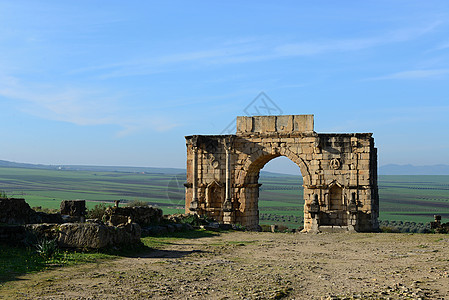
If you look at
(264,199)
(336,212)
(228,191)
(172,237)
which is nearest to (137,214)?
(172,237)

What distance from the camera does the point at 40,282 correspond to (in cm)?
828

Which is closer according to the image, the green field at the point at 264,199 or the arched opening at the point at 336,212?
the arched opening at the point at 336,212

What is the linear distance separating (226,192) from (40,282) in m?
16.3

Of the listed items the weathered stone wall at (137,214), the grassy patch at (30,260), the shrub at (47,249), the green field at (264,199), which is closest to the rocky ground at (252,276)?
the grassy patch at (30,260)

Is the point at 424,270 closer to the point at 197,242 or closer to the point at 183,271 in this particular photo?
the point at 183,271

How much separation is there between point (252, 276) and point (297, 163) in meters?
15.0

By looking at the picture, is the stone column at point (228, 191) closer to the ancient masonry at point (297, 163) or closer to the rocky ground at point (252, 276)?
the ancient masonry at point (297, 163)

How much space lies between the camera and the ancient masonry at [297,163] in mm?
22812

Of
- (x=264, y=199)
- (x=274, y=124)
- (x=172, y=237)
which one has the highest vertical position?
(x=274, y=124)

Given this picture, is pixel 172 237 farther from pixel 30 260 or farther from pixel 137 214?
pixel 30 260

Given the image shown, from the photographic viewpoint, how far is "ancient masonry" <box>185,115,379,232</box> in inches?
898

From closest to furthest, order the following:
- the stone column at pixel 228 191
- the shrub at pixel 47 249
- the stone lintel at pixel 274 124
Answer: the shrub at pixel 47 249, the stone lintel at pixel 274 124, the stone column at pixel 228 191

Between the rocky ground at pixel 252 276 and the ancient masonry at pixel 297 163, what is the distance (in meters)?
9.34

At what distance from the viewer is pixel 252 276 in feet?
29.7
